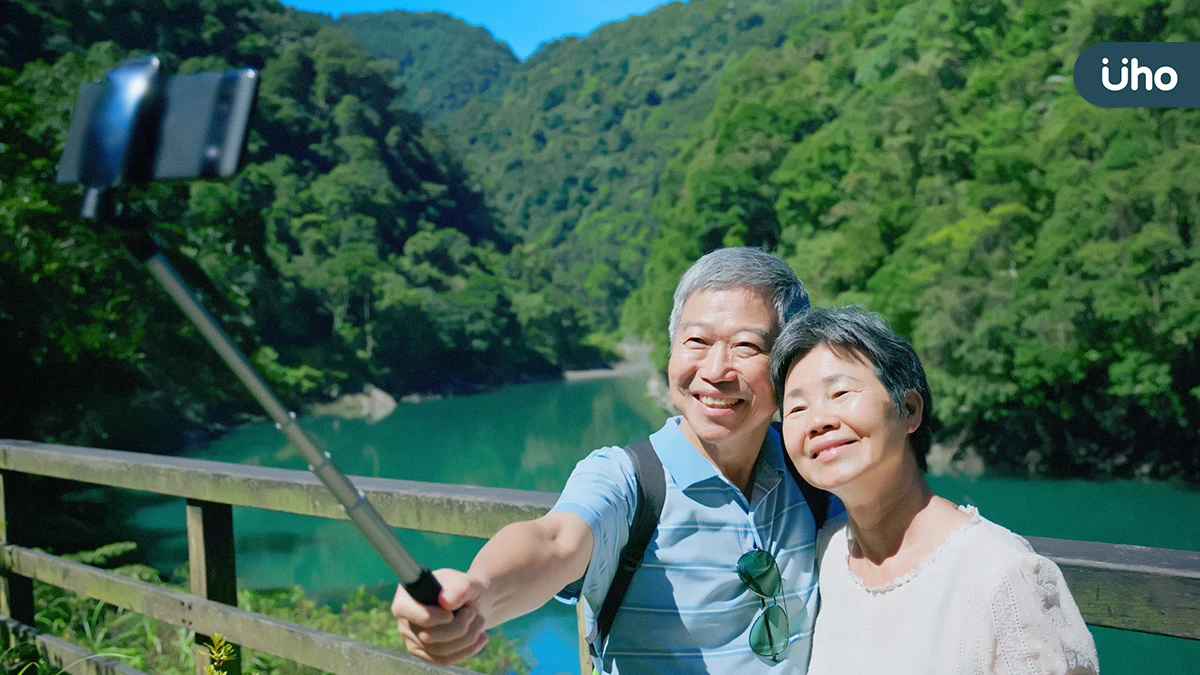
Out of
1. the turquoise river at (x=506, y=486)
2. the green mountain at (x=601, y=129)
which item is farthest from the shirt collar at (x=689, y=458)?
the green mountain at (x=601, y=129)

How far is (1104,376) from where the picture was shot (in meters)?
17.6

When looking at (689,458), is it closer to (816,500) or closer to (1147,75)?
(816,500)

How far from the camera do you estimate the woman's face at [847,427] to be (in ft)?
4.54

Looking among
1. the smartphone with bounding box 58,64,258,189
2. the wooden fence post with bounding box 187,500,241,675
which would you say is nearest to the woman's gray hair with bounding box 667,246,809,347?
the smartphone with bounding box 58,64,258,189

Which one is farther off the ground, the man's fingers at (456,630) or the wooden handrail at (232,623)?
the man's fingers at (456,630)

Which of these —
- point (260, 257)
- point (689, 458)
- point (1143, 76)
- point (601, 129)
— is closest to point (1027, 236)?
point (1143, 76)

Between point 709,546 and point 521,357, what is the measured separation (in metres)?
45.2

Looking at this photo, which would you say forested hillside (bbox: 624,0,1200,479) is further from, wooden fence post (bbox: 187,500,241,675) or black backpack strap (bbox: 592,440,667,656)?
black backpack strap (bbox: 592,440,667,656)

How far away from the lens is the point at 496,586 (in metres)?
1.21

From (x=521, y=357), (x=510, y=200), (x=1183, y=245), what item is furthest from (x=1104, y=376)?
(x=510, y=200)

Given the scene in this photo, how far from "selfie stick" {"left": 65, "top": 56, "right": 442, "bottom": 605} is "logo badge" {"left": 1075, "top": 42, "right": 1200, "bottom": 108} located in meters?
19.5

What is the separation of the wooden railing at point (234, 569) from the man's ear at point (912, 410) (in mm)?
229

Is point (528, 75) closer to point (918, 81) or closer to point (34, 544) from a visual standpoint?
point (918, 81)

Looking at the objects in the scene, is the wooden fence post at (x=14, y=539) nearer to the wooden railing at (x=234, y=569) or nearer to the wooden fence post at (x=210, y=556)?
the wooden railing at (x=234, y=569)
